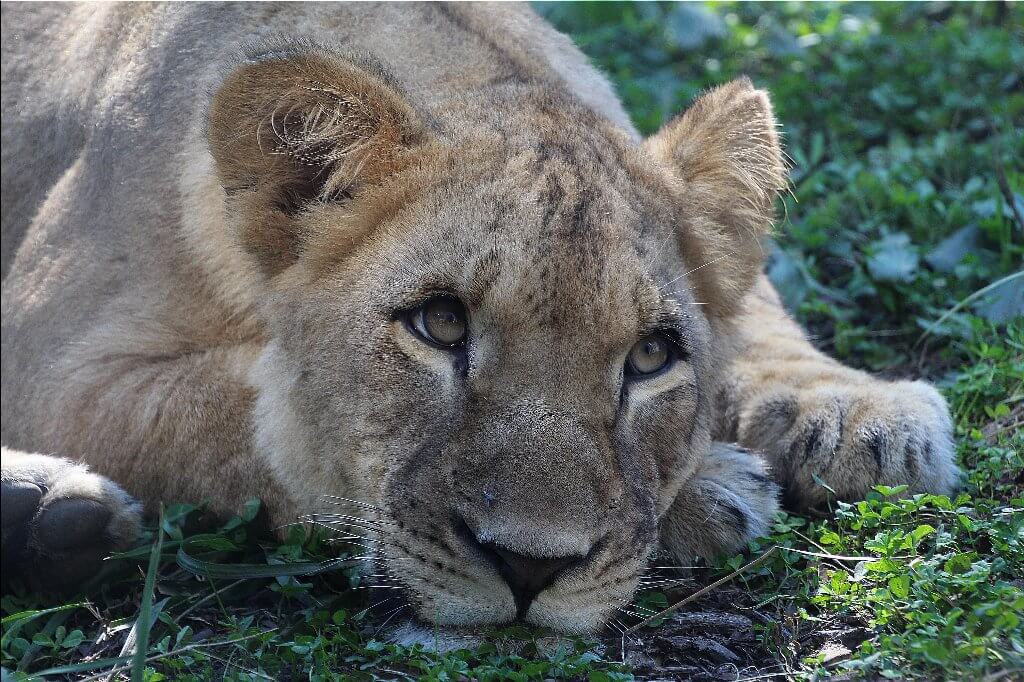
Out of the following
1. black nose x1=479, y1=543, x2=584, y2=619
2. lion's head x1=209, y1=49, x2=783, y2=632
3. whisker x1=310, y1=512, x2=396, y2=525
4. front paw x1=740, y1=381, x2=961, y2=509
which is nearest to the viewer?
black nose x1=479, y1=543, x2=584, y2=619

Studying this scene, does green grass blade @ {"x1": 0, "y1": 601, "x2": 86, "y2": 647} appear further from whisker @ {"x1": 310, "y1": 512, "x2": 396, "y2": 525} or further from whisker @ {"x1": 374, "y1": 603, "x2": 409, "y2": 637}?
whisker @ {"x1": 374, "y1": 603, "x2": 409, "y2": 637}

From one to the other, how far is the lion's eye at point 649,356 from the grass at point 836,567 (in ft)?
2.08

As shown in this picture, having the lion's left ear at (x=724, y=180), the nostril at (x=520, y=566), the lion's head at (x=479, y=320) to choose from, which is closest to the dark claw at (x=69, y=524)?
the lion's head at (x=479, y=320)

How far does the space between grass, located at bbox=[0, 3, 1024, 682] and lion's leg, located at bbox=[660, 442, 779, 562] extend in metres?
0.06

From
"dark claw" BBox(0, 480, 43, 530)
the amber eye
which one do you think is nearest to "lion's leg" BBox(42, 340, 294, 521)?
"dark claw" BBox(0, 480, 43, 530)

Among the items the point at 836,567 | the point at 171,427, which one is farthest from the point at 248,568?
the point at 836,567

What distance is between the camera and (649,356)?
137 inches

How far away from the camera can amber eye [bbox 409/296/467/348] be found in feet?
10.7

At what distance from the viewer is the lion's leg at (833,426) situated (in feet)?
13.0

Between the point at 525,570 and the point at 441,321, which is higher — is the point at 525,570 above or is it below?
below

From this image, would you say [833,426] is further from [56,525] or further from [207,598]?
[56,525]

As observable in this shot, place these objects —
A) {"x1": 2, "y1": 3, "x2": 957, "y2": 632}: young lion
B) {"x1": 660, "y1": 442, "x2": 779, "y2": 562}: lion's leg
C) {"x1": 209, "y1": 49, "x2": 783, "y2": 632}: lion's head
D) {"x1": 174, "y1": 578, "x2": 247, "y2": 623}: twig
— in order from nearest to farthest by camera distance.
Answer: {"x1": 209, "y1": 49, "x2": 783, "y2": 632}: lion's head → {"x1": 2, "y1": 3, "x2": 957, "y2": 632}: young lion → {"x1": 174, "y1": 578, "x2": 247, "y2": 623}: twig → {"x1": 660, "y1": 442, "x2": 779, "y2": 562}: lion's leg

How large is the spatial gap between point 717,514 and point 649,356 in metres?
0.63

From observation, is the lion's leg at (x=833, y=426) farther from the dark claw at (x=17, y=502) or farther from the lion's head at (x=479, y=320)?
the dark claw at (x=17, y=502)
